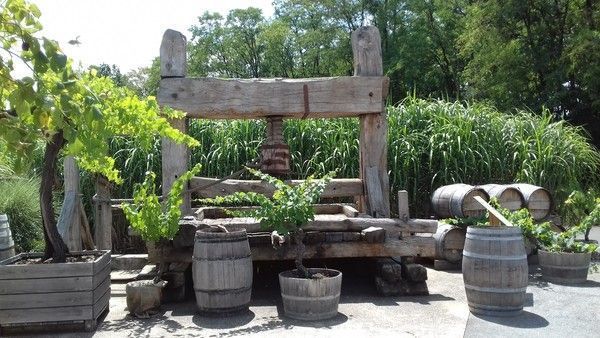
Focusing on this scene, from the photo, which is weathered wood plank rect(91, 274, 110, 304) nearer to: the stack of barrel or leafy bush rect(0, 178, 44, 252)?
leafy bush rect(0, 178, 44, 252)

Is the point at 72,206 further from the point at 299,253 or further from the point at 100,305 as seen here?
the point at 299,253

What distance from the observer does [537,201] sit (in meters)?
6.83

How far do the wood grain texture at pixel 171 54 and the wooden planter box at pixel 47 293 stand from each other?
233 centimetres

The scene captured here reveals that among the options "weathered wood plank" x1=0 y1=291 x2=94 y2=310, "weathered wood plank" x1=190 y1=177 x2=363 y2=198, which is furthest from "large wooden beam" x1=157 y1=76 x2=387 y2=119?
"weathered wood plank" x1=0 y1=291 x2=94 y2=310

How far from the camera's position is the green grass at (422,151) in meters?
8.09

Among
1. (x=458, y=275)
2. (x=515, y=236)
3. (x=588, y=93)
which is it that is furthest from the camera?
(x=588, y=93)

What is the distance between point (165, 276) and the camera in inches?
200

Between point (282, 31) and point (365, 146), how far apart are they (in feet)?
91.2

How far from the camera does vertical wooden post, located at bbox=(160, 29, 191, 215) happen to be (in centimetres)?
566

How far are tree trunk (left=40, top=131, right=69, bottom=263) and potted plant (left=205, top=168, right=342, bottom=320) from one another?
4.29 ft

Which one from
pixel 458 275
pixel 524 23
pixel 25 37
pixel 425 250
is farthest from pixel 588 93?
pixel 25 37

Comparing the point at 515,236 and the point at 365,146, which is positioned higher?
the point at 365,146

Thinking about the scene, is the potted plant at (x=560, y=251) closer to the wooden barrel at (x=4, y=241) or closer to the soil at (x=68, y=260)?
the soil at (x=68, y=260)

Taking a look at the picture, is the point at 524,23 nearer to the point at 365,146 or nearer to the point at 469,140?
the point at 469,140
